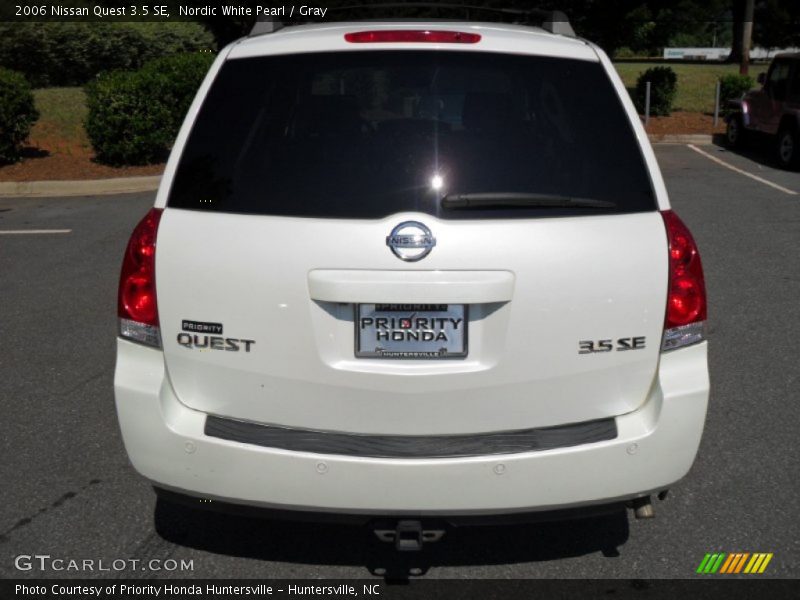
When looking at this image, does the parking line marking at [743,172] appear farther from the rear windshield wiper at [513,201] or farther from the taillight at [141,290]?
the taillight at [141,290]

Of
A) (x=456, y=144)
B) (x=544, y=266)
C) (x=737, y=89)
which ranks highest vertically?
(x=456, y=144)

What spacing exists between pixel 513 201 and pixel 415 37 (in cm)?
73

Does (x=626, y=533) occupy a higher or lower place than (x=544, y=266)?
lower

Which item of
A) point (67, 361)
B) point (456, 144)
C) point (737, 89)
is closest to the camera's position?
point (456, 144)

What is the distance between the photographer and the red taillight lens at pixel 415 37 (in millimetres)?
3354

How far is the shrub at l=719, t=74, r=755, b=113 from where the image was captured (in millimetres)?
23656

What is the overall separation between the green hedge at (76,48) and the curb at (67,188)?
927 cm

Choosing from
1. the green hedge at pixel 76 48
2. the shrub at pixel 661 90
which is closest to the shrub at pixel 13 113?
the green hedge at pixel 76 48

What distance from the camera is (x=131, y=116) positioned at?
15.2 metres

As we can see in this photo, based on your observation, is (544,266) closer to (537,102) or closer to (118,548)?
(537,102)

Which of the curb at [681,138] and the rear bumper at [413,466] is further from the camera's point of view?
the curb at [681,138]

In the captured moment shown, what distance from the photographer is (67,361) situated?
6195 mm
